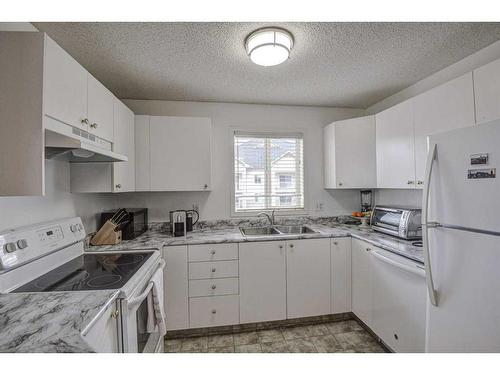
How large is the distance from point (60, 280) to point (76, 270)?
0.15 meters

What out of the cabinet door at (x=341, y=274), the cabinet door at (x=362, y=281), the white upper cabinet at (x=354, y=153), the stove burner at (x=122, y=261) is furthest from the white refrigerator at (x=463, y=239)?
the stove burner at (x=122, y=261)

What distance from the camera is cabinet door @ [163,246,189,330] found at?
1912 mm

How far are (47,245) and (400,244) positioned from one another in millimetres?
2304

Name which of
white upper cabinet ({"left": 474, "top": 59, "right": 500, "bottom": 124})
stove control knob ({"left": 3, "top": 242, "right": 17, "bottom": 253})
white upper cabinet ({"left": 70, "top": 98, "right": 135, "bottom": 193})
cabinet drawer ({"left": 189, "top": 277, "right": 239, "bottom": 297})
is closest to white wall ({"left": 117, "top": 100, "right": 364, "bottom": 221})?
white upper cabinet ({"left": 70, "top": 98, "right": 135, "bottom": 193})

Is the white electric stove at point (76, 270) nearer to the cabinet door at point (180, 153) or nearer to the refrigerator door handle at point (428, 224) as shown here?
the cabinet door at point (180, 153)

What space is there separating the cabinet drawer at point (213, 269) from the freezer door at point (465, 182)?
1.48m

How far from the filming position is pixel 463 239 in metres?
1.02

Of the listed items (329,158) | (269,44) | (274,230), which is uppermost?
(269,44)

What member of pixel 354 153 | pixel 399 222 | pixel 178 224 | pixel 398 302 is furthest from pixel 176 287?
pixel 354 153

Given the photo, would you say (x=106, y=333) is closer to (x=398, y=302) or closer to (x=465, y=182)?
(x=465, y=182)

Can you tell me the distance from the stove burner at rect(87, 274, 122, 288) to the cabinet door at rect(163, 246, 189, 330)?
72 centimetres

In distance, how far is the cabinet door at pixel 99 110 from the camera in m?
1.42
